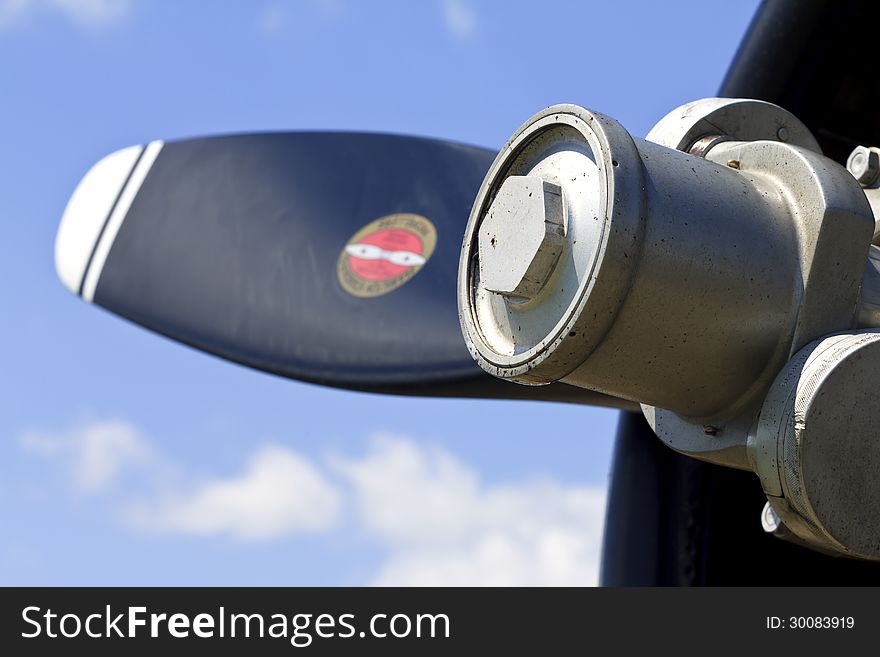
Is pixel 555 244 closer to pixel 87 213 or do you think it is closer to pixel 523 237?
pixel 523 237

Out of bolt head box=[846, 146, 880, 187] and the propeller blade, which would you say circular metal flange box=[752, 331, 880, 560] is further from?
the propeller blade

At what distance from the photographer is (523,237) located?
1023 millimetres

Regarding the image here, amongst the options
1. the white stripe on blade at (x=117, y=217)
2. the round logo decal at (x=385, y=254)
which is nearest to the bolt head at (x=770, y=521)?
the round logo decal at (x=385, y=254)

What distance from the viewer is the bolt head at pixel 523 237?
100 centimetres

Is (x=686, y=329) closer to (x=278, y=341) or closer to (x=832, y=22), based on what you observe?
(x=832, y=22)

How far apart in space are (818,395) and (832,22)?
1.42 meters

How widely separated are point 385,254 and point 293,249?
9.7 inches

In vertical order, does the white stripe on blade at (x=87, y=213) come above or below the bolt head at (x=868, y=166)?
above

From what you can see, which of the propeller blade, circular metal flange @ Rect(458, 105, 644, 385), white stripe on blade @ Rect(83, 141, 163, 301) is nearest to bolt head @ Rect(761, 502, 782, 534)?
circular metal flange @ Rect(458, 105, 644, 385)

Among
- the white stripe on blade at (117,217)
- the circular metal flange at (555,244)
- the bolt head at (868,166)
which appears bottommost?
the circular metal flange at (555,244)

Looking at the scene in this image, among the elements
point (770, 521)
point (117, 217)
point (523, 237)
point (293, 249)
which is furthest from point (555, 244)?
point (117, 217)

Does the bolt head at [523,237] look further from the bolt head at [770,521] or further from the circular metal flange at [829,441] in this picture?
the bolt head at [770,521]

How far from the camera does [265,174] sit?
3002 mm
